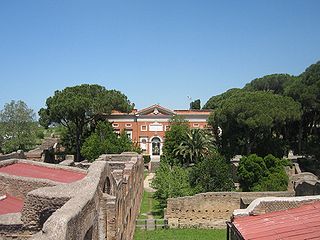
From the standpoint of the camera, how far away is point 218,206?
2061 cm

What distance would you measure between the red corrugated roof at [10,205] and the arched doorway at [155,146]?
37568 mm

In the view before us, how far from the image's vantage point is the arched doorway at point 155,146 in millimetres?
49594

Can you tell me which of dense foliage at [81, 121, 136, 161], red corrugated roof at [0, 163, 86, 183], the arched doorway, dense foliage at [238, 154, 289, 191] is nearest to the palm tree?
dense foliage at [81, 121, 136, 161]

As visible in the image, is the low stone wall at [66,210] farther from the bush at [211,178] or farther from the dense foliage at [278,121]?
the dense foliage at [278,121]

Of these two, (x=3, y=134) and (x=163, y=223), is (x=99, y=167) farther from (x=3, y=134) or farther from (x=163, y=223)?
(x=3, y=134)

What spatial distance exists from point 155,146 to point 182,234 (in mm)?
30925

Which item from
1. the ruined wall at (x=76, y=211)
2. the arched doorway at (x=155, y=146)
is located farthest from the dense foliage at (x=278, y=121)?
the ruined wall at (x=76, y=211)

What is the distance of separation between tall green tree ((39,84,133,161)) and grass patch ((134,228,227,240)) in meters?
24.4

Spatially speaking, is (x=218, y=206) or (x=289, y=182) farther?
(x=289, y=182)

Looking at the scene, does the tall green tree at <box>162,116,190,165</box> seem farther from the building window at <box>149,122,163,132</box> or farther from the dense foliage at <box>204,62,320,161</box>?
the building window at <box>149,122,163,132</box>

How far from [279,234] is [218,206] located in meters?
11.6

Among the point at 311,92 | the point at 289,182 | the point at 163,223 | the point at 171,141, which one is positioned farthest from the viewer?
the point at 171,141

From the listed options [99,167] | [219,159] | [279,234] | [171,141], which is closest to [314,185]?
[219,159]

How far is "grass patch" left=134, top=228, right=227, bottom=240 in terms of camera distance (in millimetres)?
18516
